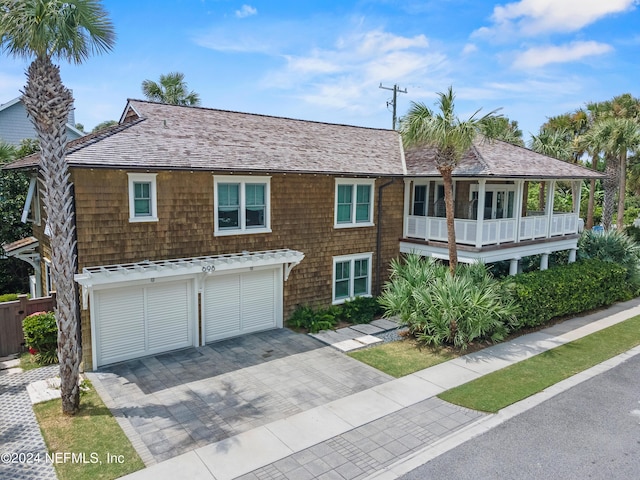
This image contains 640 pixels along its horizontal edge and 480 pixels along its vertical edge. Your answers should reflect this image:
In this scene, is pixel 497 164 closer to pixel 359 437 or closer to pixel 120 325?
pixel 359 437

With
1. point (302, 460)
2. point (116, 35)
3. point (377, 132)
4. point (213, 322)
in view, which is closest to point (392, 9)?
point (377, 132)

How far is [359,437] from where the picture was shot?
29.0 feet

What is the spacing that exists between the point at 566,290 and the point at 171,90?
26.7m

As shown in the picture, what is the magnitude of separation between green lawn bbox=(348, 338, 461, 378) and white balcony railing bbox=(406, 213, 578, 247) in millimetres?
4686

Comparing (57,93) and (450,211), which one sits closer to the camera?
(57,93)

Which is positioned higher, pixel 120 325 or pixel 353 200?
pixel 353 200

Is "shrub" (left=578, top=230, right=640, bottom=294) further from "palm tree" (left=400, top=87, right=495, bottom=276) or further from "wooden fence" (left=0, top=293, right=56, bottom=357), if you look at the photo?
"wooden fence" (left=0, top=293, right=56, bottom=357)

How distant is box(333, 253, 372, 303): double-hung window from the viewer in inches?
669

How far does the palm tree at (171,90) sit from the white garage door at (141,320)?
21266mm

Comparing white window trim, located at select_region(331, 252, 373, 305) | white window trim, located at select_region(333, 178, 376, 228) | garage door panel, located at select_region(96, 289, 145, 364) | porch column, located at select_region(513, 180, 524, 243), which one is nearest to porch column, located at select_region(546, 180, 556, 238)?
porch column, located at select_region(513, 180, 524, 243)

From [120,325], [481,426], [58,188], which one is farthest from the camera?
[120,325]

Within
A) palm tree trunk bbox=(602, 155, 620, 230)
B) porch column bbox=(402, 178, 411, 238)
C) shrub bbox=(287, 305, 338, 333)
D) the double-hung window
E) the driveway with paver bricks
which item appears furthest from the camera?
palm tree trunk bbox=(602, 155, 620, 230)

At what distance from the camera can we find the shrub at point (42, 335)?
39.9ft

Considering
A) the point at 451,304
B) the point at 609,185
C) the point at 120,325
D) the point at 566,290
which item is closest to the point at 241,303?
the point at 120,325
